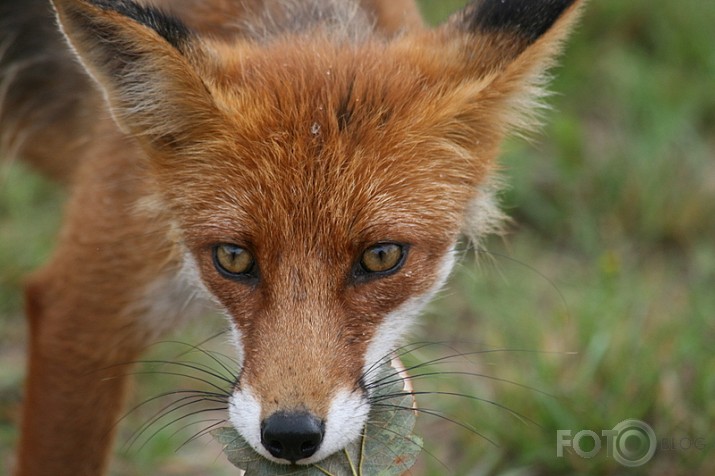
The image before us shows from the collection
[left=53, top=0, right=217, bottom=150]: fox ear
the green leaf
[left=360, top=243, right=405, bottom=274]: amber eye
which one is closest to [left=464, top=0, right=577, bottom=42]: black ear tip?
[left=360, top=243, right=405, bottom=274]: amber eye

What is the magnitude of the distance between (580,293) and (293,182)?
331cm

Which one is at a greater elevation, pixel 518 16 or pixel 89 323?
pixel 518 16

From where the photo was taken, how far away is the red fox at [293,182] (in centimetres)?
404

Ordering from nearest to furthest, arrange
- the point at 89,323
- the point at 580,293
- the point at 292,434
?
1. the point at 292,434
2. the point at 89,323
3. the point at 580,293

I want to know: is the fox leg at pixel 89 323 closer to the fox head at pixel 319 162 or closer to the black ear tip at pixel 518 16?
the fox head at pixel 319 162

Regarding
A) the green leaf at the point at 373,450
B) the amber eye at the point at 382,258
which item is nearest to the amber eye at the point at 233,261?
the amber eye at the point at 382,258

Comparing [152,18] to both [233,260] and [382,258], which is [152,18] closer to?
[233,260]

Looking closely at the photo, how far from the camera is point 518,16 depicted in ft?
15.1

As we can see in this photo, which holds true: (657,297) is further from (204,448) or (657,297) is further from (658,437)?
(204,448)

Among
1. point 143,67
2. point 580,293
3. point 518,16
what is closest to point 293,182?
point 143,67

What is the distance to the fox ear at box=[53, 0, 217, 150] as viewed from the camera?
4.24 metres

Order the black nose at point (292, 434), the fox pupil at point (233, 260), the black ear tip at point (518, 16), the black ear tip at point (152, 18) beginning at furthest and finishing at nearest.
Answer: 1. the black ear tip at point (518, 16)
2. the fox pupil at point (233, 260)
3. the black ear tip at point (152, 18)
4. the black nose at point (292, 434)

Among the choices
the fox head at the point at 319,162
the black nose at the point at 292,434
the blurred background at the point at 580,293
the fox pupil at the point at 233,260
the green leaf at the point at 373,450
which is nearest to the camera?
the black nose at the point at 292,434

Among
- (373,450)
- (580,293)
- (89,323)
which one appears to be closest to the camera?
(373,450)
